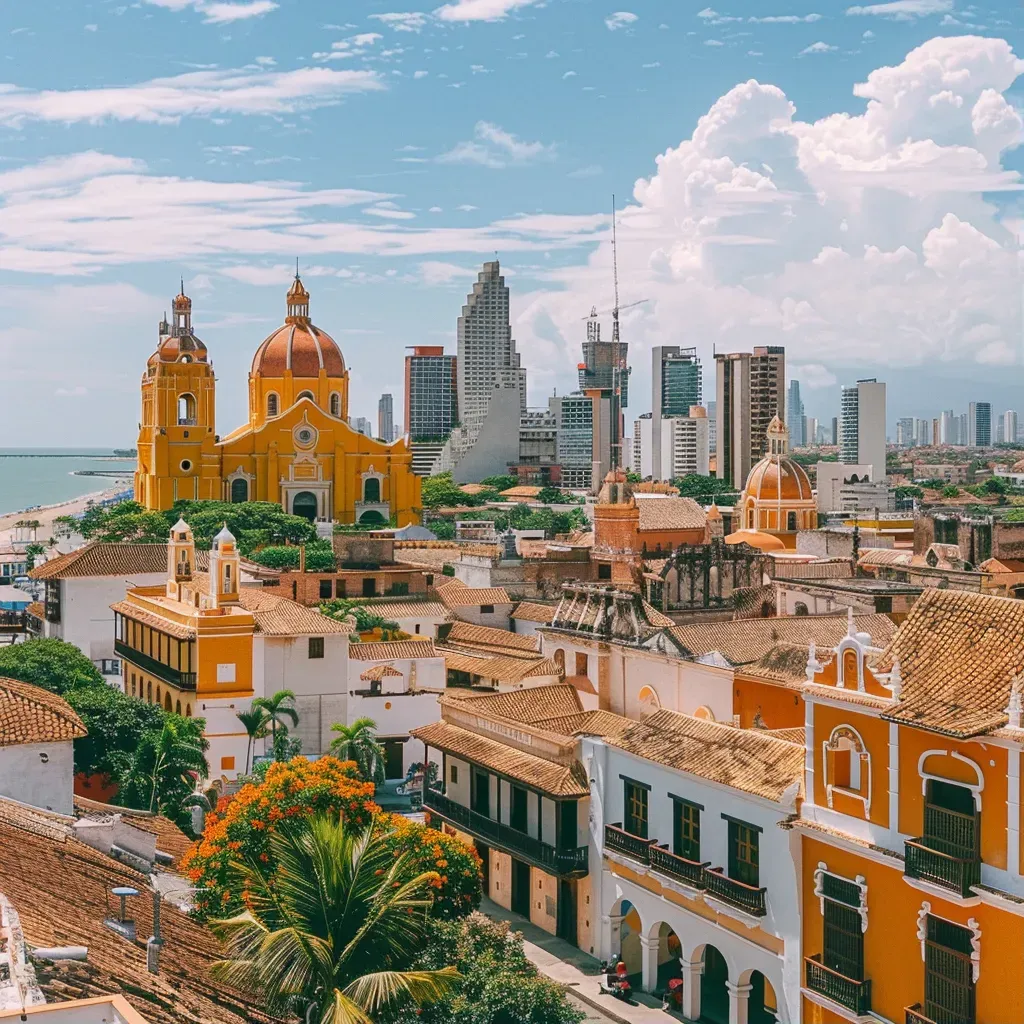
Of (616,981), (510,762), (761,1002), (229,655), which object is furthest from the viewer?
(229,655)

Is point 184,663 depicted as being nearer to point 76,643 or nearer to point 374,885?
point 76,643

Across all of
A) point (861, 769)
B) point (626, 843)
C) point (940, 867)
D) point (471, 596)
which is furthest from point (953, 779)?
point (471, 596)

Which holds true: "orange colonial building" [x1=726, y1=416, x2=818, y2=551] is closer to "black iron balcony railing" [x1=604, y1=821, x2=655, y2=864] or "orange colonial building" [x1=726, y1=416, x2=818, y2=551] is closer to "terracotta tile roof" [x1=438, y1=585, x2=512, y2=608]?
"terracotta tile roof" [x1=438, y1=585, x2=512, y2=608]

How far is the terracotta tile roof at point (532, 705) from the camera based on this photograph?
29594 millimetres

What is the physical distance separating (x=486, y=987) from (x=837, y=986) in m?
4.80

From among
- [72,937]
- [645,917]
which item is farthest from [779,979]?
[72,937]

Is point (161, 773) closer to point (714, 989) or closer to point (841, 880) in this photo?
point (714, 989)

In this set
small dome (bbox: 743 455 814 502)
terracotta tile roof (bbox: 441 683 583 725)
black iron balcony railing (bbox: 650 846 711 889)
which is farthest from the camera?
small dome (bbox: 743 455 814 502)

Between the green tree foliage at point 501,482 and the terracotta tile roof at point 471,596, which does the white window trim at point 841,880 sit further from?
the green tree foliage at point 501,482

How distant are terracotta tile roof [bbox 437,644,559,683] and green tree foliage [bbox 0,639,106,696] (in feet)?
32.4

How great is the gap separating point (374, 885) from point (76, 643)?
113ft

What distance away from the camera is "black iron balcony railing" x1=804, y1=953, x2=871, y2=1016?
61.0ft

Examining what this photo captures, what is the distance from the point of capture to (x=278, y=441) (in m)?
104

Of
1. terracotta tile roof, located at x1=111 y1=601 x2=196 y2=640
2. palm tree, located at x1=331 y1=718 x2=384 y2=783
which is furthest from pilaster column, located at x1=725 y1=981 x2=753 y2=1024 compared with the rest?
terracotta tile roof, located at x1=111 y1=601 x2=196 y2=640
